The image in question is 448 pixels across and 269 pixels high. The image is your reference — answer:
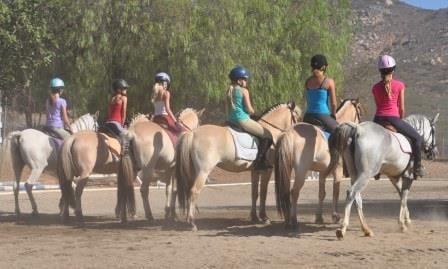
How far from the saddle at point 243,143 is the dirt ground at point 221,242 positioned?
1239 millimetres

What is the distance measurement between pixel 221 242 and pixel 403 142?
3.40 metres

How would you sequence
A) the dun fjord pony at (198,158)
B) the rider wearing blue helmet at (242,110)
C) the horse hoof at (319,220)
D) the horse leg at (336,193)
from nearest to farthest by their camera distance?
the dun fjord pony at (198,158) < the rider wearing blue helmet at (242,110) < the horse leg at (336,193) < the horse hoof at (319,220)

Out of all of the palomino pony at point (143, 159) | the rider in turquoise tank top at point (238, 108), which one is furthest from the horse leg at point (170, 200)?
→ the rider in turquoise tank top at point (238, 108)

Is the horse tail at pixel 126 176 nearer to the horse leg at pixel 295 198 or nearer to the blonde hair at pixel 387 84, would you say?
the horse leg at pixel 295 198

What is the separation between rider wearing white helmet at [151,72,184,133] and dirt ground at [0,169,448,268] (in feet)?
5.94

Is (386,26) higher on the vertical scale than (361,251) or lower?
higher

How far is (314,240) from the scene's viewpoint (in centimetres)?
1180

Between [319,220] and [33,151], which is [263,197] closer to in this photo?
[319,220]

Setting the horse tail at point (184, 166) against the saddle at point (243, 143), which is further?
the saddle at point (243, 143)

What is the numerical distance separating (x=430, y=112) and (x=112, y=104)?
1574 inches

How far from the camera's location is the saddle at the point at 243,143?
→ 13.6 meters

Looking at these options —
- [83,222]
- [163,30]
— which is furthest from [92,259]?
[163,30]

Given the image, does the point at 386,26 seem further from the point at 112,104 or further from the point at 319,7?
the point at 112,104

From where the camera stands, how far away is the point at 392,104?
12.8m
